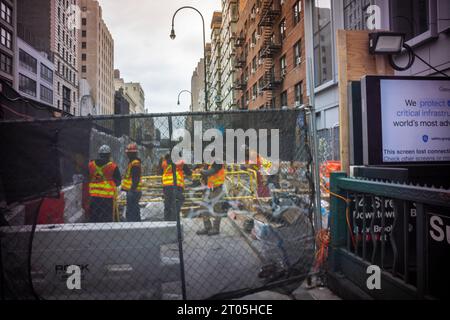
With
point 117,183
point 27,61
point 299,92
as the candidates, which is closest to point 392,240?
point 117,183

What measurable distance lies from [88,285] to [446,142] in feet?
17.2

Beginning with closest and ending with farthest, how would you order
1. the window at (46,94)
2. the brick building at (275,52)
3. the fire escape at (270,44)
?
the brick building at (275,52)
the fire escape at (270,44)
the window at (46,94)

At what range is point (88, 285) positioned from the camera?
12.4 ft

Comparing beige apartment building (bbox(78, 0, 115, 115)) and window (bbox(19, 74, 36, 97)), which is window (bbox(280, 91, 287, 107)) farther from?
beige apartment building (bbox(78, 0, 115, 115))

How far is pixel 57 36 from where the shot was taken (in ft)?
189

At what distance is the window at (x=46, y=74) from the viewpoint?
51031 millimetres

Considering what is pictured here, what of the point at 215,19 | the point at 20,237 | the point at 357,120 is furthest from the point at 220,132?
the point at 215,19

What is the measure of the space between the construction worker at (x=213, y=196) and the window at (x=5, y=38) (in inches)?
1783

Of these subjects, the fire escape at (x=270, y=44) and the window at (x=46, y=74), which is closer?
the fire escape at (x=270, y=44)

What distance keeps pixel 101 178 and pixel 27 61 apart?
171 feet

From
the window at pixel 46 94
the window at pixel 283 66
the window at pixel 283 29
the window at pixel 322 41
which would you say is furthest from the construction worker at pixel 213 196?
the window at pixel 46 94

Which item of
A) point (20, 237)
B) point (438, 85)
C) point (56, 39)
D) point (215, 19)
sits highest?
point (215, 19)

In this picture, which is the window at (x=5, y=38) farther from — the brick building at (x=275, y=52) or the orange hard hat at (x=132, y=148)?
the orange hard hat at (x=132, y=148)
